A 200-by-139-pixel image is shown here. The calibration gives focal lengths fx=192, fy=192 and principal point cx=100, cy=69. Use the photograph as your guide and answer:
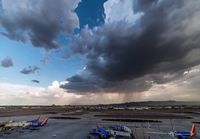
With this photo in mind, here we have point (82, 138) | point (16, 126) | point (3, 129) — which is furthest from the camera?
point (16, 126)

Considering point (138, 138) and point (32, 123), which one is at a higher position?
point (32, 123)

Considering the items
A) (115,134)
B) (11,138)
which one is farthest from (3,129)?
(115,134)

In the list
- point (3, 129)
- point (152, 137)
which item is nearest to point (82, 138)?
point (152, 137)

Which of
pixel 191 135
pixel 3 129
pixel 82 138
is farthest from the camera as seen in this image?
pixel 3 129

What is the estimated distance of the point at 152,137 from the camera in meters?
44.4

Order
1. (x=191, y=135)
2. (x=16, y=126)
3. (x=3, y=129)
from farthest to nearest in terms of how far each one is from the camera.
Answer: (x=16, y=126), (x=3, y=129), (x=191, y=135)

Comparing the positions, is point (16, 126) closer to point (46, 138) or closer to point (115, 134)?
point (46, 138)

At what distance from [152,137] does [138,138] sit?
142 inches

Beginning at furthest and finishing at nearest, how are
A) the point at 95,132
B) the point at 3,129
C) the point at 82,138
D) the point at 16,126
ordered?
the point at 16,126
the point at 3,129
the point at 95,132
the point at 82,138

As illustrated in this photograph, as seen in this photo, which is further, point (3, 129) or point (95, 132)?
point (3, 129)

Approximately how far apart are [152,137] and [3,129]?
4439 centimetres

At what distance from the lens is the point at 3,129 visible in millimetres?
58938

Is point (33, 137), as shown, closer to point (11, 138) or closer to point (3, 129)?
point (11, 138)

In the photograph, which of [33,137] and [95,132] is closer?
[33,137]
